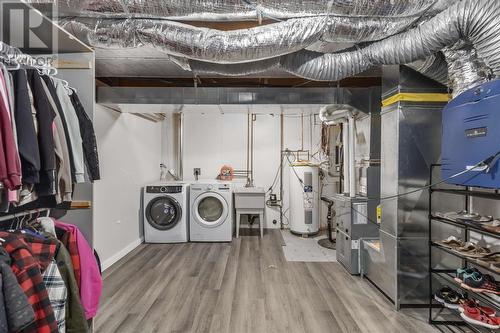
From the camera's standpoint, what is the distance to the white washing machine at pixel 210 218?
13.6 ft

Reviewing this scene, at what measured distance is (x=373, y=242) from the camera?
9.45 feet

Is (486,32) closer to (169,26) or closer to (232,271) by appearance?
(169,26)

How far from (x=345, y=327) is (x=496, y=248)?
132 centimetres

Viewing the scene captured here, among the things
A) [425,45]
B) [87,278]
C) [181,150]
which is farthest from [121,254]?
[425,45]

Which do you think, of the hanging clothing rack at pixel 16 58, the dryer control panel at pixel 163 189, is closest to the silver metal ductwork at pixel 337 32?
the hanging clothing rack at pixel 16 58

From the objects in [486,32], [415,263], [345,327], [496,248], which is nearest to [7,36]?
[486,32]

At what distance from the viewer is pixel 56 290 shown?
4.09ft

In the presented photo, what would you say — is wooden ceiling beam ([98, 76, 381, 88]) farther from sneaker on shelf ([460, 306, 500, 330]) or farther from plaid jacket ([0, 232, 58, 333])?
plaid jacket ([0, 232, 58, 333])

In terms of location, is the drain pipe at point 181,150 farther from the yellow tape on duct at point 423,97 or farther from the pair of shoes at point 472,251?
the pair of shoes at point 472,251

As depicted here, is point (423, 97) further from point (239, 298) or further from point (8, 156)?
point (8, 156)

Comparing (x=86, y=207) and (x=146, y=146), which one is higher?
(x=146, y=146)

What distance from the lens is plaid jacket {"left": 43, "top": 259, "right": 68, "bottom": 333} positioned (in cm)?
123

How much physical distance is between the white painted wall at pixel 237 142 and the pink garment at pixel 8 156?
4.05m

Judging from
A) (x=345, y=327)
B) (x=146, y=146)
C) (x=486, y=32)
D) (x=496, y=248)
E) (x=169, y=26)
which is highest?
(x=169, y=26)
